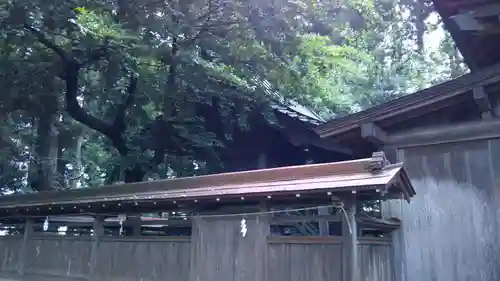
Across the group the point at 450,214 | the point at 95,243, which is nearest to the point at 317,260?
the point at 450,214

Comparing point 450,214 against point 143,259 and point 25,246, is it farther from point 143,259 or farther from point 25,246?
point 25,246

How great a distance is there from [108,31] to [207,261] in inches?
231

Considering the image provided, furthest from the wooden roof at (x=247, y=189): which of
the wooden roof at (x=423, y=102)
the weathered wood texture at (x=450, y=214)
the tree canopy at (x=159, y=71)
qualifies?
the tree canopy at (x=159, y=71)

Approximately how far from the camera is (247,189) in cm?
702

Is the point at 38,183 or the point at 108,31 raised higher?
the point at 108,31

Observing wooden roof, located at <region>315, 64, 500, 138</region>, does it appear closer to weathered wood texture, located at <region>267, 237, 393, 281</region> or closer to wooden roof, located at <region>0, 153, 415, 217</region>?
wooden roof, located at <region>0, 153, 415, 217</region>

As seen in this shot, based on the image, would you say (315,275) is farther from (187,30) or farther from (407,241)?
(187,30)

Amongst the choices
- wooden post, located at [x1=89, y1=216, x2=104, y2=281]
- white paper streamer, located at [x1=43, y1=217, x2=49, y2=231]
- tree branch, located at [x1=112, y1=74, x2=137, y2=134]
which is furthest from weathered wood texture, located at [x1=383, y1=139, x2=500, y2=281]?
tree branch, located at [x1=112, y1=74, x2=137, y2=134]

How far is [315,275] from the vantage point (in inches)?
258

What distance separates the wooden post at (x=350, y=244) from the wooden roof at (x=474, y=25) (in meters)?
3.33

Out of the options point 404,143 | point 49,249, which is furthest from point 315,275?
point 49,249

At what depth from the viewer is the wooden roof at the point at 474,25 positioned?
6781 millimetres

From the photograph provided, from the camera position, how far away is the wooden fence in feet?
21.7

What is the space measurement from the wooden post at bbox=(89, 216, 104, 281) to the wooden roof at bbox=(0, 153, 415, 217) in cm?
26
